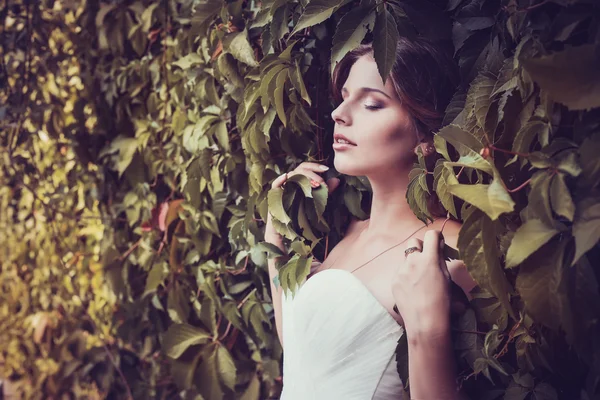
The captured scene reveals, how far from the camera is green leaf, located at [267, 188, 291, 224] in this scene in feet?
4.51

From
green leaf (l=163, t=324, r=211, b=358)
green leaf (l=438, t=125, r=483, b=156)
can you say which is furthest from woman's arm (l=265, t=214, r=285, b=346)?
green leaf (l=438, t=125, r=483, b=156)

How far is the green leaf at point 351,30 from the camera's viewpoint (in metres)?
1.09

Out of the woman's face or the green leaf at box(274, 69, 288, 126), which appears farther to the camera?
the green leaf at box(274, 69, 288, 126)

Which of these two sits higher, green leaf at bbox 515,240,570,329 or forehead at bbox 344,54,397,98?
forehead at bbox 344,54,397,98

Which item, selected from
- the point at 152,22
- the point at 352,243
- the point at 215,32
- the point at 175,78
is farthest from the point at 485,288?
the point at 152,22

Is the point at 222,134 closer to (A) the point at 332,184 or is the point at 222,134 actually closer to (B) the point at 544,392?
(A) the point at 332,184

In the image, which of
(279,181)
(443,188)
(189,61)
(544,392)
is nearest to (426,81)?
(443,188)

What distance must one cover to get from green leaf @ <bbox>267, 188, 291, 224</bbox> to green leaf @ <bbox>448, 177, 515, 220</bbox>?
0.51 metres

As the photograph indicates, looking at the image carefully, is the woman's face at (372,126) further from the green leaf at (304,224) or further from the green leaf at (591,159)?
the green leaf at (591,159)

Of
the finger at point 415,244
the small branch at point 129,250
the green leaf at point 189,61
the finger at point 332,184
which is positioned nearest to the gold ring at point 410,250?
the finger at point 415,244

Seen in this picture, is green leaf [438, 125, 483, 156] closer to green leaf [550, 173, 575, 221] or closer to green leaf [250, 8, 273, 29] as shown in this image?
green leaf [550, 173, 575, 221]

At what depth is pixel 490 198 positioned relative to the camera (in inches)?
35.1

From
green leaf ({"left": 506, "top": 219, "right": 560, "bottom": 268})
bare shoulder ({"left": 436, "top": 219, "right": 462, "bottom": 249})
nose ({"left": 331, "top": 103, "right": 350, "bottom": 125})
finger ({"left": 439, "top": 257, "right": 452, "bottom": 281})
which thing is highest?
nose ({"left": 331, "top": 103, "right": 350, "bottom": 125})

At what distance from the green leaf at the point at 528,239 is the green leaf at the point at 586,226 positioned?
36mm
